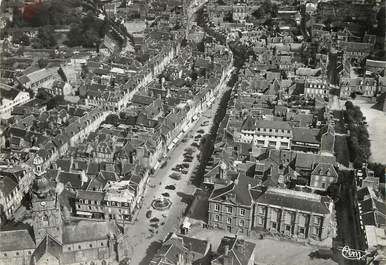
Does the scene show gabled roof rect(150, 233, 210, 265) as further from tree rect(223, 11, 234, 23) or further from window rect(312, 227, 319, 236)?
tree rect(223, 11, 234, 23)

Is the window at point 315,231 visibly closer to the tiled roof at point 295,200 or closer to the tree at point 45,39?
the tiled roof at point 295,200

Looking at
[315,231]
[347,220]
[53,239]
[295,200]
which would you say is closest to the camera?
[53,239]

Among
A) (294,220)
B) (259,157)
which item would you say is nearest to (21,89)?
(259,157)

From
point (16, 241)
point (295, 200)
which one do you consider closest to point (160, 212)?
point (295, 200)

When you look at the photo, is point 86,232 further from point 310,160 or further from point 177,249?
point 310,160

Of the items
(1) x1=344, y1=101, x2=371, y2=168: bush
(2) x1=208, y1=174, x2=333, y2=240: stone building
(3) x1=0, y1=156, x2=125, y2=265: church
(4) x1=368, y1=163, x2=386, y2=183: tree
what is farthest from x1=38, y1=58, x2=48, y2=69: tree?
(4) x1=368, y1=163, x2=386, y2=183: tree

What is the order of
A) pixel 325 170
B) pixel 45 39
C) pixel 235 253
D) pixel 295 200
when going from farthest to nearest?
pixel 45 39
pixel 325 170
pixel 295 200
pixel 235 253

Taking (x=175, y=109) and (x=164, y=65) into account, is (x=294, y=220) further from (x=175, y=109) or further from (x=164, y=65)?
(x=164, y=65)
